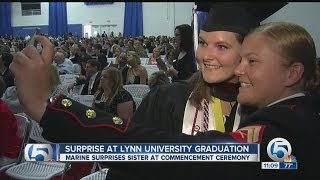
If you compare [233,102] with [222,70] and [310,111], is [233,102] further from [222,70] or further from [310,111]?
[310,111]

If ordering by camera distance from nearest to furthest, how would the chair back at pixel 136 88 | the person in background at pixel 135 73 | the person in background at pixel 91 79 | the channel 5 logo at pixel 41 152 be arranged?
1. the channel 5 logo at pixel 41 152
2. the person in background at pixel 91 79
3. the chair back at pixel 136 88
4. the person in background at pixel 135 73

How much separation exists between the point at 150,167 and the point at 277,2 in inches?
24.9

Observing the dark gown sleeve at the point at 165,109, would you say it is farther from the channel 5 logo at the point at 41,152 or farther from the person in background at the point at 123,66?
the person in background at the point at 123,66

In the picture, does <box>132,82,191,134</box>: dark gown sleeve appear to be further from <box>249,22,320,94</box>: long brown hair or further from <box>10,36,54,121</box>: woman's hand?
<box>10,36,54,121</box>: woman's hand

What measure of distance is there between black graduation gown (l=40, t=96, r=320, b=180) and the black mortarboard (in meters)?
0.38

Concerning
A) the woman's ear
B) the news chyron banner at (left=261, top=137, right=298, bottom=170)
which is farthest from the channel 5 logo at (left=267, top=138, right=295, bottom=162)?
the woman's ear

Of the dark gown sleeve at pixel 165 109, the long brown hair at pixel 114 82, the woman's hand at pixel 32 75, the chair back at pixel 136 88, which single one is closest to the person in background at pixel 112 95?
the long brown hair at pixel 114 82

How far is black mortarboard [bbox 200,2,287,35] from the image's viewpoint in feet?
3.59

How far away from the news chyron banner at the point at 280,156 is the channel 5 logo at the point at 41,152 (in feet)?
1.46

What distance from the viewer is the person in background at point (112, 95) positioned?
2.84 meters

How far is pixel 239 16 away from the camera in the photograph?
1.12m

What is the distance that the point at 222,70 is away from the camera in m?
1.04

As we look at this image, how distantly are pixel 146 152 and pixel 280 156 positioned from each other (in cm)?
28

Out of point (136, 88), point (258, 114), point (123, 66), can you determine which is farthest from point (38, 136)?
point (123, 66)
